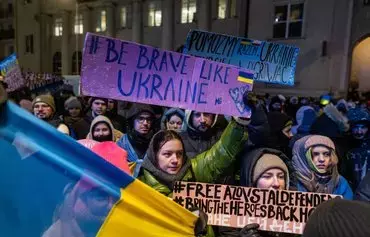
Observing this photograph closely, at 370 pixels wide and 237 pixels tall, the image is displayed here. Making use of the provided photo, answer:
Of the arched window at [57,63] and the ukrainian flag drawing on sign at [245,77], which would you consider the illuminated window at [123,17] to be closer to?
the arched window at [57,63]

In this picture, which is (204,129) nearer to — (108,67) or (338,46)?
(108,67)

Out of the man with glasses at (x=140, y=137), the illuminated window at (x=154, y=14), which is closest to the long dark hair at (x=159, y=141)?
the man with glasses at (x=140, y=137)

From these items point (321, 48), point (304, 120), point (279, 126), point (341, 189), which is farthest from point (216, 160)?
point (321, 48)

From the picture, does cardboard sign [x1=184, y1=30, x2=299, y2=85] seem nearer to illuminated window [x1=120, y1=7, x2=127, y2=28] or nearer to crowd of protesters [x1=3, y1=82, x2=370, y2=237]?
crowd of protesters [x1=3, y1=82, x2=370, y2=237]

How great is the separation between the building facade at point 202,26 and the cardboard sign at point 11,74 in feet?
16.9

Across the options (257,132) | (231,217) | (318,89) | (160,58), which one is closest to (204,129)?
(257,132)

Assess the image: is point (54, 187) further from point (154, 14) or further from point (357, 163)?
point (154, 14)

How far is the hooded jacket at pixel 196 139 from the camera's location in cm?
364

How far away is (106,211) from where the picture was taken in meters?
1.67

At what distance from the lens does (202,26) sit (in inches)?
838

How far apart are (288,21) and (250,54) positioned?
52.5 feet

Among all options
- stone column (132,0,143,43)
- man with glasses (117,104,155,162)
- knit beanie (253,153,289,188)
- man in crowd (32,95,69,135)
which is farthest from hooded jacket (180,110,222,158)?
stone column (132,0,143,43)

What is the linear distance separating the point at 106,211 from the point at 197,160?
1.13 m

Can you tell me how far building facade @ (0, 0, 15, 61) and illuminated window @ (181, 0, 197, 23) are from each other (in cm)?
2305
